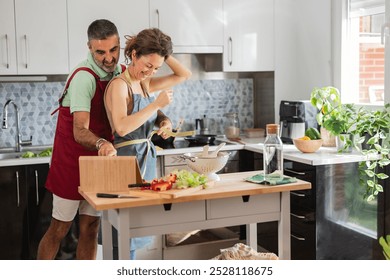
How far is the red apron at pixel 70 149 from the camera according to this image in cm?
326

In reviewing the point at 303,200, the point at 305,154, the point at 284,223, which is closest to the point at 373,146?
the point at 305,154

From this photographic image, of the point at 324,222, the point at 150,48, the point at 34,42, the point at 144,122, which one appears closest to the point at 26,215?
the point at 34,42

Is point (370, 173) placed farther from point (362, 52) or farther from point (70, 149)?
point (70, 149)

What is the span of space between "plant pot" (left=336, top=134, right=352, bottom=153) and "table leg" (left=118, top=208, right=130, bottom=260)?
1.90 m

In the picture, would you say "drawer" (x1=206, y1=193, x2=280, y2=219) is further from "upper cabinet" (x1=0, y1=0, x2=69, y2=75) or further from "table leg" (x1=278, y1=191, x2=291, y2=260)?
"upper cabinet" (x1=0, y1=0, x2=69, y2=75)

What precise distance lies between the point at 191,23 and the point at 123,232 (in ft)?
7.72

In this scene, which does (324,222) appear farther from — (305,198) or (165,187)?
(165,187)

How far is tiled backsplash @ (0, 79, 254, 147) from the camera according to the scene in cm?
445

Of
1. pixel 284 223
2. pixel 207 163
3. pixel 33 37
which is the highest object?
pixel 33 37

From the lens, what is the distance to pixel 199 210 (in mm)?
2691

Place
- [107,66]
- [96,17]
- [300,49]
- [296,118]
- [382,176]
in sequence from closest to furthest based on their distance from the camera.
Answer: [107,66] < [382,176] < [96,17] < [296,118] < [300,49]

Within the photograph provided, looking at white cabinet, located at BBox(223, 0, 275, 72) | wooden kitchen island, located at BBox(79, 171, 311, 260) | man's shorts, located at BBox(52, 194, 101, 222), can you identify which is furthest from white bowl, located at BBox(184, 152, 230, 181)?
white cabinet, located at BBox(223, 0, 275, 72)

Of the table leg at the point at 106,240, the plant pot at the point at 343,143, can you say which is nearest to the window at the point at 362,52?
the plant pot at the point at 343,143

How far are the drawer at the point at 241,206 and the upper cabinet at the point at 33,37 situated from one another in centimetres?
196
